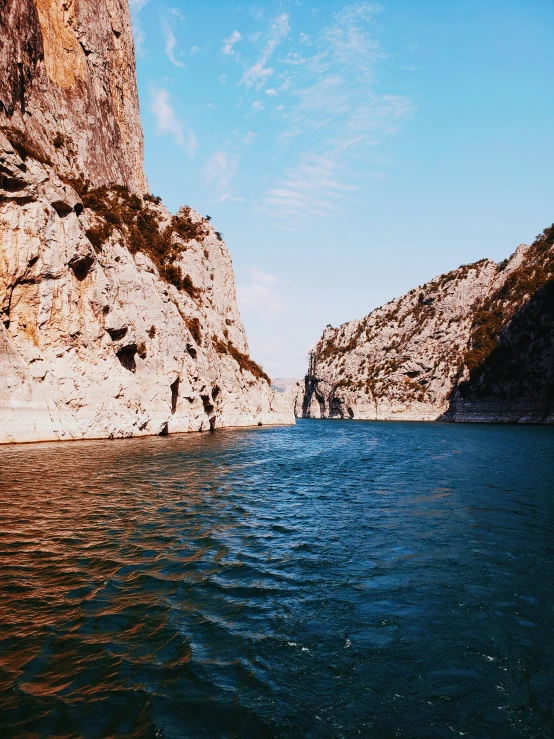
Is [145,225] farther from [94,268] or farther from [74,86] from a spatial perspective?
[94,268]

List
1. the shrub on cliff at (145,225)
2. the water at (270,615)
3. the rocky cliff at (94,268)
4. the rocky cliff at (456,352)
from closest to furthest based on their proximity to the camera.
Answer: the water at (270,615)
the rocky cliff at (94,268)
the shrub on cliff at (145,225)
the rocky cliff at (456,352)

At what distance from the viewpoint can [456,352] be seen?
141m

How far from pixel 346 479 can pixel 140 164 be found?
78574mm

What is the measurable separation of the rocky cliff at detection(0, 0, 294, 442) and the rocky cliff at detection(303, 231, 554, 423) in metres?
69.0

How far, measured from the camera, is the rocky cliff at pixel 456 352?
109938mm

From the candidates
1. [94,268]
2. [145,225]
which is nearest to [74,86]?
[145,225]

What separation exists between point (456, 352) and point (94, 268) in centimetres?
12601

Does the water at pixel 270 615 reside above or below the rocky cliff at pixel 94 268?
below

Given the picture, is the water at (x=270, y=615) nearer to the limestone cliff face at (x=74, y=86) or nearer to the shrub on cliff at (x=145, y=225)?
the limestone cliff face at (x=74, y=86)

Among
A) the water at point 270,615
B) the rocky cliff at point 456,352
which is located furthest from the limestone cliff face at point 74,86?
the rocky cliff at point 456,352

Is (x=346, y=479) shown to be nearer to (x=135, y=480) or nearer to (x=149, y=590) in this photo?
(x=135, y=480)

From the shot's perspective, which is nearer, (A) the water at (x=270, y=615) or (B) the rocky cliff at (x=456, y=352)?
(A) the water at (x=270, y=615)

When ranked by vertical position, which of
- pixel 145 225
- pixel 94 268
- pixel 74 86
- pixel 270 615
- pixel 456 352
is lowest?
pixel 270 615

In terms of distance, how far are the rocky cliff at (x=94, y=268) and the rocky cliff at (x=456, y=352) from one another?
69.0 metres
